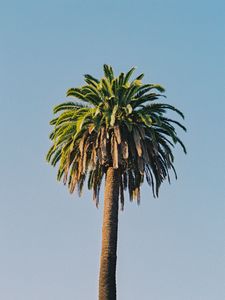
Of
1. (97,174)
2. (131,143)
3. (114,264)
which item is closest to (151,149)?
(131,143)

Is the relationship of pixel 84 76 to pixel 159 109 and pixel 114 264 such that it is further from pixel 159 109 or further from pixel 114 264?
pixel 114 264

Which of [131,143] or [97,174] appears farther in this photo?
[97,174]

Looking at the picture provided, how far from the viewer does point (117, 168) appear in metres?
36.4

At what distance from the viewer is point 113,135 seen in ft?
120

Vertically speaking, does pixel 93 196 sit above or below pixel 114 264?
above

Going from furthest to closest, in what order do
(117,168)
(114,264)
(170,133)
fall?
(170,133) < (117,168) < (114,264)

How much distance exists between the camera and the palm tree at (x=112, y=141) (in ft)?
118

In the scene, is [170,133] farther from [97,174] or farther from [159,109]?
[97,174]

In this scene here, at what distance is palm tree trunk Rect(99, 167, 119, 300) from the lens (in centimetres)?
3306

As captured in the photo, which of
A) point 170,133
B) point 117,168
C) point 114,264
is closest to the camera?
point 114,264

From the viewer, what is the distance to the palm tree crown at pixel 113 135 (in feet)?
119

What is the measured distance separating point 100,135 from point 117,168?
2.26 metres
